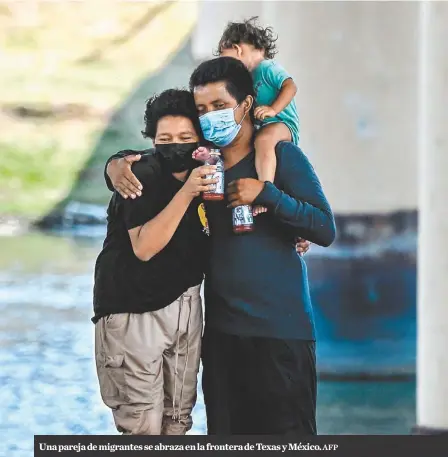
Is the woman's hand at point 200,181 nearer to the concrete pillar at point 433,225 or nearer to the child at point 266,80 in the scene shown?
the child at point 266,80

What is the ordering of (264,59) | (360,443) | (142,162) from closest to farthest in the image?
(142,162) < (264,59) < (360,443)

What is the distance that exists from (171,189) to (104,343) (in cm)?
60

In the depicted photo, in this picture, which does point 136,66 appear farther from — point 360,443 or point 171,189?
point 360,443

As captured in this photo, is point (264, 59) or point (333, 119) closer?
point (264, 59)

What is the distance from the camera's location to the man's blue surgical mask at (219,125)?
3039 millimetres

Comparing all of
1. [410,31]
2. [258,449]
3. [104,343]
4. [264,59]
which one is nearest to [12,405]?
[104,343]

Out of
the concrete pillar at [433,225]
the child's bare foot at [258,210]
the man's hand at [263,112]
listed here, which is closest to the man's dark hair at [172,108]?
the man's hand at [263,112]

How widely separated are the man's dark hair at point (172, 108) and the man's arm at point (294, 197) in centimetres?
29

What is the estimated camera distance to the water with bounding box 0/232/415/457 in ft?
11.7

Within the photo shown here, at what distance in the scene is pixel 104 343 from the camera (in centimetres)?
313

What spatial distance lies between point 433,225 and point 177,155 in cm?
120

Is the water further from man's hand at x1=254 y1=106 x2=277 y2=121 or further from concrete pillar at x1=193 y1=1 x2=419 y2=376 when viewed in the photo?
man's hand at x1=254 y1=106 x2=277 y2=121

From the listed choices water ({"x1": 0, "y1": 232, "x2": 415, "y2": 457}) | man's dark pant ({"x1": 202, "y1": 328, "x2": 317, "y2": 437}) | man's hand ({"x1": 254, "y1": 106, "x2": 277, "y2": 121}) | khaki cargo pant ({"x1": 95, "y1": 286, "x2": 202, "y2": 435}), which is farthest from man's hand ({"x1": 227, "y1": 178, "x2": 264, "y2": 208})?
water ({"x1": 0, "y1": 232, "x2": 415, "y2": 457})

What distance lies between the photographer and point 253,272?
309 centimetres
